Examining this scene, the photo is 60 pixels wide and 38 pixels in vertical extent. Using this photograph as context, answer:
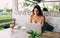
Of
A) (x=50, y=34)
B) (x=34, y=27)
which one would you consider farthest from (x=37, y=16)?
(x=50, y=34)

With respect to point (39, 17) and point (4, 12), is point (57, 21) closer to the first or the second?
point (39, 17)

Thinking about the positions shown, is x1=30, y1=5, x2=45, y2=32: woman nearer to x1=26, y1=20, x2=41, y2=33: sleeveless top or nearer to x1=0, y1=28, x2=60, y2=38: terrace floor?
x1=26, y1=20, x2=41, y2=33: sleeveless top

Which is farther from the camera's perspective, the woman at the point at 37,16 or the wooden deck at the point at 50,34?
the woman at the point at 37,16

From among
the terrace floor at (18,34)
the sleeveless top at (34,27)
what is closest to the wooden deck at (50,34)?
the terrace floor at (18,34)

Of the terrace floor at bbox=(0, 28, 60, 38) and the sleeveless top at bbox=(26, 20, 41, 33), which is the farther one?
the sleeveless top at bbox=(26, 20, 41, 33)

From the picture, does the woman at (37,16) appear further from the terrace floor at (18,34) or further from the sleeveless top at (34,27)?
the terrace floor at (18,34)

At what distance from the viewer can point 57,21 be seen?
7.92 ft

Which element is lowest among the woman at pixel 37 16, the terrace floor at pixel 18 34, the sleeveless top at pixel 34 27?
the terrace floor at pixel 18 34

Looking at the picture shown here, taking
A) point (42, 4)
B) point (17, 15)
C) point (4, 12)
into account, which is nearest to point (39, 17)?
point (42, 4)

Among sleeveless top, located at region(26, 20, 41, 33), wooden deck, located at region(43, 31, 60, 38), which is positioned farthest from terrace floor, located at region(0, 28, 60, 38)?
sleeveless top, located at region(26, 20, 41, 33)

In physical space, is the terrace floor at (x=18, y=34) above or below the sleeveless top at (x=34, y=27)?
below

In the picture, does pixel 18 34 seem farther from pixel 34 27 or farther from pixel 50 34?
pixel 50 34

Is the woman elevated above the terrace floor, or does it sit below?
above

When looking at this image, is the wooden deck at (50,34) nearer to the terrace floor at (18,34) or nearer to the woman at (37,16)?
the terrace floor at (18,34)
